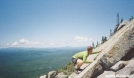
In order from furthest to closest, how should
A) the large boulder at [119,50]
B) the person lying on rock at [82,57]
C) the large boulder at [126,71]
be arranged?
the person lying on rock at [82,57]
the large boulder at [119,50]
the large boulder at [126,71]

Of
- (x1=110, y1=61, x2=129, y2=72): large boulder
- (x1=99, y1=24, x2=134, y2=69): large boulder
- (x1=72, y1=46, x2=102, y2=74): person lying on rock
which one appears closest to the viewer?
(x1=110, y1=61, x2=129, y2=72): large boulder

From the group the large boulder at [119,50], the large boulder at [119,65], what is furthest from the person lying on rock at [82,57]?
Result: the large boulder at [119,65]

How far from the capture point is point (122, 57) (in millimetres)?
9344

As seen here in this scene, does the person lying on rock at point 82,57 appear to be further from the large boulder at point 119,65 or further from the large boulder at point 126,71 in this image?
the large boulder at point 126,71

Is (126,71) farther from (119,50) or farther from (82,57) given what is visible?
(82,57)

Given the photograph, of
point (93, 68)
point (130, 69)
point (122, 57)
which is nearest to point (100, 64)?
point (93, 68)

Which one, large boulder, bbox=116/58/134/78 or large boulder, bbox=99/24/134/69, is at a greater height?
large boulder, bbox=99/24/134/69

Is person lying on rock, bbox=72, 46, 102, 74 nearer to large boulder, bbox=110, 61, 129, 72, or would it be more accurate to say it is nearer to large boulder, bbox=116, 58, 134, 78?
large boulder, bbox=110, 61, 129, 72

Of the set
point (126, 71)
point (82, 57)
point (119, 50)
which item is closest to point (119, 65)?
point (126, 71)

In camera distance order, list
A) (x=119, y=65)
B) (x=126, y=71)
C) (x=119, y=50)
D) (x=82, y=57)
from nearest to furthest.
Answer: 1. (x=126, y=71)
2. (x=119, y=65)
3. (x=119, y=50)
4. (x=82, y=57)

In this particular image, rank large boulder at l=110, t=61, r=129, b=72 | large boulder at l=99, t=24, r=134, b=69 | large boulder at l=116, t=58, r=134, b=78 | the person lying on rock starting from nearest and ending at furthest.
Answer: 1. large boulder at l=116, t=58, r=134, b=78
2. large boulder at l=110, t=61, r=129, b=72
3. large boulder at l=99, t=24, r=134, b=69
4. the person lying on rock

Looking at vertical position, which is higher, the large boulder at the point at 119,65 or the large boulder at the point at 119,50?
the large boulder at the point at 119,50

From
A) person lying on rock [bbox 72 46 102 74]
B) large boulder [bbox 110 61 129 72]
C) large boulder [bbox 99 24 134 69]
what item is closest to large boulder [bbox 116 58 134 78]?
large boulder [bbox 110 61 129 72]

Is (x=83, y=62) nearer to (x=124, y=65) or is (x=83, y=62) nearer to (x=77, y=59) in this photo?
(x=77, y=59)
